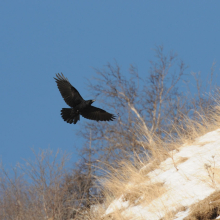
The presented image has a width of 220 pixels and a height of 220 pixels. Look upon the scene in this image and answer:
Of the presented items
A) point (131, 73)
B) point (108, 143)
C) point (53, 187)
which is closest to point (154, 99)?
point (131, 73)

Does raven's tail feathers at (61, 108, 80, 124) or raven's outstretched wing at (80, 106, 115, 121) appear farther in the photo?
raven's outstretched wing at (80, 106, 115, 121)

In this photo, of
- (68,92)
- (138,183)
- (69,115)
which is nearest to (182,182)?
(138,183)

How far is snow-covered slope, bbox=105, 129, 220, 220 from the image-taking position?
141 inches

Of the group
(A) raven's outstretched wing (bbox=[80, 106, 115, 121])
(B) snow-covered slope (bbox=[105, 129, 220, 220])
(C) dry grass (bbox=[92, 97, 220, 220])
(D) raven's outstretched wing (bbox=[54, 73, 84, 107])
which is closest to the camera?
(B) snow-covered slope (bbox=[105, 129, 220, 220])

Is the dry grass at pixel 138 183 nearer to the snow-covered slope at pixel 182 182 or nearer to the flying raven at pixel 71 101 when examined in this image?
the snow-covered slope at pixel 182 182

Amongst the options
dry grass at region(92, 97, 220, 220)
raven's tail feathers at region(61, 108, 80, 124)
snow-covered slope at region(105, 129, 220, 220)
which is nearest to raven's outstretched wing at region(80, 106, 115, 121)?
raven's tail feathers at region(61, 108, 80, 124)

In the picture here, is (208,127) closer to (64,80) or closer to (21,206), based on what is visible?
(64,80)

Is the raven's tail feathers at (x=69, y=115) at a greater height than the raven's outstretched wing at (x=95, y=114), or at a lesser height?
greater

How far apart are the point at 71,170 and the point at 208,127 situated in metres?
8.23

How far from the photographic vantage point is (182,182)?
13.8ft

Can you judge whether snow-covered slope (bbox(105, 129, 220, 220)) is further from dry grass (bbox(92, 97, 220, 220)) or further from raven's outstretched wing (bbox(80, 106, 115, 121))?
raven's outstretched wing (bbox(80, 106, 115, 121))

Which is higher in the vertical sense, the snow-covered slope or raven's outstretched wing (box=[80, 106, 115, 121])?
raven's outstretched wing (box=[80, 106, 115, 121])

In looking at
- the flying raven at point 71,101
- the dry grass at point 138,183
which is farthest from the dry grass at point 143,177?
the flying raven at point 71,101

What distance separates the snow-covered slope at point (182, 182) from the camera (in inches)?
141
